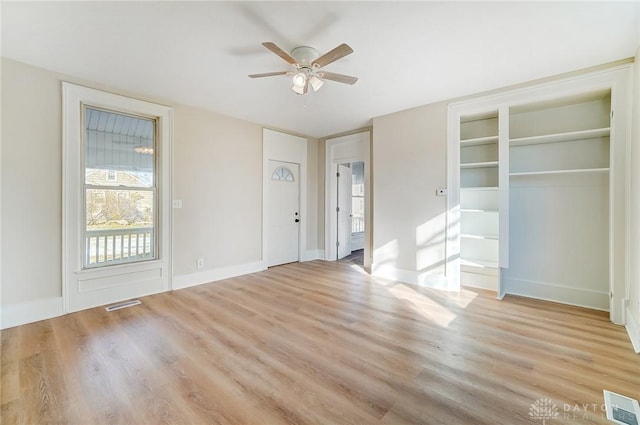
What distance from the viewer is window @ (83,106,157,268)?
3250 mm

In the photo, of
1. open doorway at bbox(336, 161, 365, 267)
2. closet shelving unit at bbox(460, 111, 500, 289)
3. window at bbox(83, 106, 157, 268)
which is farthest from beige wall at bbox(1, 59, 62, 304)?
closet shelving unit at bbox(460, 111, 500, 289)

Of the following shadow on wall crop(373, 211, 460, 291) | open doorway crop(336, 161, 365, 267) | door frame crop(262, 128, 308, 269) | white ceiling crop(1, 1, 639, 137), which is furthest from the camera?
open doorway crop(336, 161, 365, 267)

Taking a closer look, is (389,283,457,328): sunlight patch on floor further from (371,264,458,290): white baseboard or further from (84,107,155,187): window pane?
(84,107,155,187): window pane

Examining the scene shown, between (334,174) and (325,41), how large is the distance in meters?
→ 3.49

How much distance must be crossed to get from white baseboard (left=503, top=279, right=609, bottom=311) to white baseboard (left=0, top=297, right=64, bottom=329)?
18.1 ft

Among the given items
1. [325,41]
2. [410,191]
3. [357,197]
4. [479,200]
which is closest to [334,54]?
[325,41]

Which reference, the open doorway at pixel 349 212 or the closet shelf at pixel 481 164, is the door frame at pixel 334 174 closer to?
the open doorway at pixel 349 212

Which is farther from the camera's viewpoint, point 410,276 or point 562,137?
point 410,276

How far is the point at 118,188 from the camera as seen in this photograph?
136 inches

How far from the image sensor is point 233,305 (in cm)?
319

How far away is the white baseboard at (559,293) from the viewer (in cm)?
305

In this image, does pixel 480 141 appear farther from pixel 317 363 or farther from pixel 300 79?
pixel 317 363

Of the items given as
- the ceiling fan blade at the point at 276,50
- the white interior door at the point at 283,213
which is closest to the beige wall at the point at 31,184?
the ceiling fan blade at the point at 276,50

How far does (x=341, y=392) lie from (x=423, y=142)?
346cm
